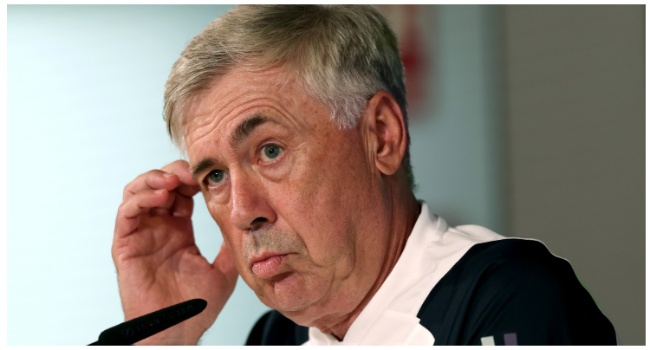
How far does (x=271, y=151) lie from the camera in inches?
62.4

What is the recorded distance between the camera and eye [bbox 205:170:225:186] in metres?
1.66

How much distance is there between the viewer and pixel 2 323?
229 cm

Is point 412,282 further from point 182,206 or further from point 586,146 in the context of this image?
point 586,146

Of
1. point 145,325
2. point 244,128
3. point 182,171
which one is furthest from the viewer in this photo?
point 182,171

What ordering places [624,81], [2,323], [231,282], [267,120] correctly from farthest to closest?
[624,81]
[2,323]
[231,282]
[267,120]

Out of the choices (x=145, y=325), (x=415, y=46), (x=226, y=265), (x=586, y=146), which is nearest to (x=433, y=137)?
(x=415, y=46)

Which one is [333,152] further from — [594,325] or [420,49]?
[420,49]

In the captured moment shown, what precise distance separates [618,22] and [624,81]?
211 millimetres

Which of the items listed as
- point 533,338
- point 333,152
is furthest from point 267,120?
point 533,338

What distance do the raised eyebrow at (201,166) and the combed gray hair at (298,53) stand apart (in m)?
0.10

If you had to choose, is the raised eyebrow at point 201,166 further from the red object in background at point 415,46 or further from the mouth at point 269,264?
the red object in background at point 415,46

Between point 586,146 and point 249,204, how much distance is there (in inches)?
68.5

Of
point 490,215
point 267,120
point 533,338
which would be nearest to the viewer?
point 533,338

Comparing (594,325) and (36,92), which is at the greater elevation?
(36,92)
